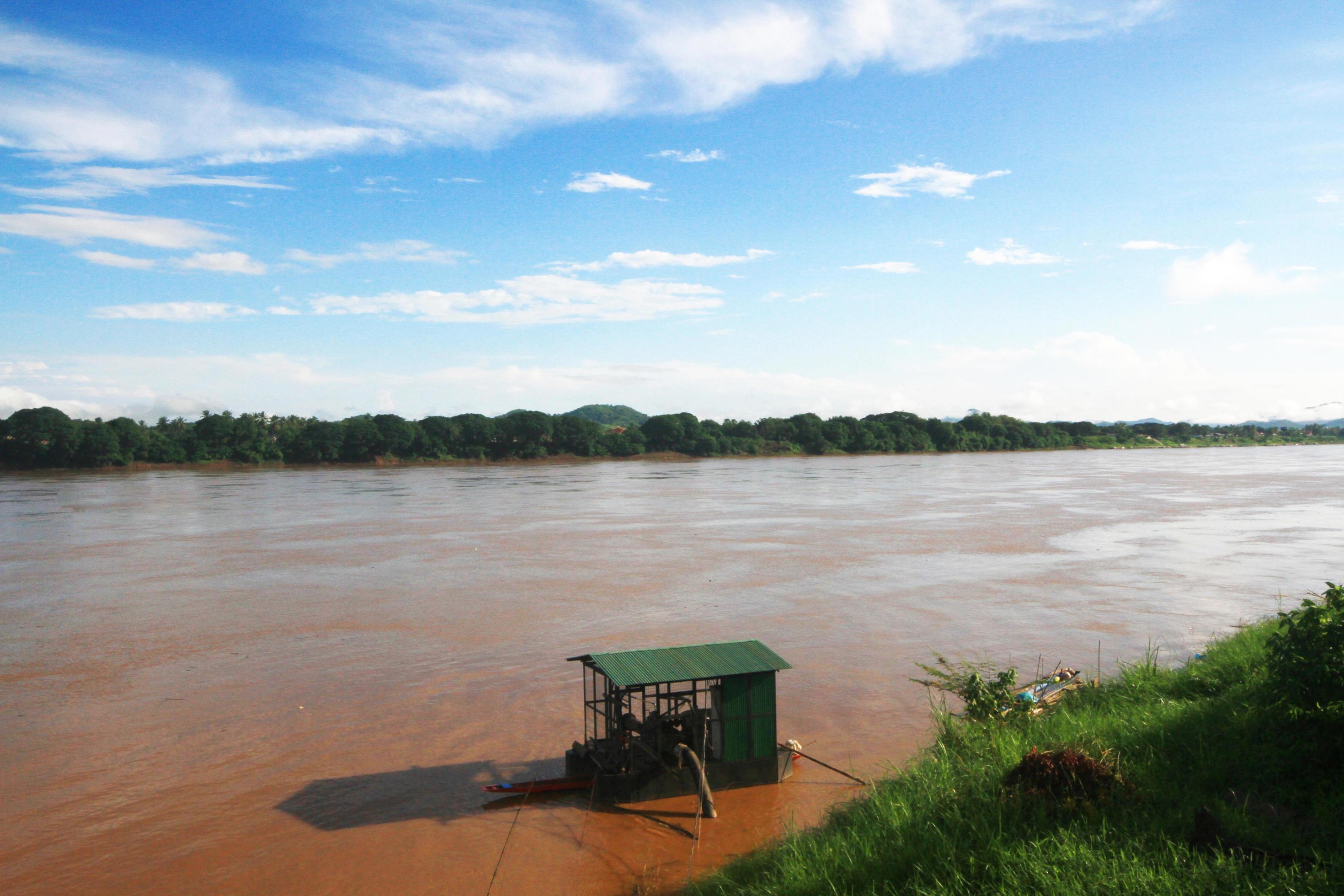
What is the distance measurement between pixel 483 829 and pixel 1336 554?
86.4 feet

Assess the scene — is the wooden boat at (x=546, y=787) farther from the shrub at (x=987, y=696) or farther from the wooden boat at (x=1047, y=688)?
the wooden boat at (x=1047, y=688)

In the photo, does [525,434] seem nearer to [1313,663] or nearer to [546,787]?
[546,787]

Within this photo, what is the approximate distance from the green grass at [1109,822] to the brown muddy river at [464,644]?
82.0 inches

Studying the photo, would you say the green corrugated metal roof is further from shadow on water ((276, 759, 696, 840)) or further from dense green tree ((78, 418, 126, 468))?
dense green tree ((78, 418, 126, 468))

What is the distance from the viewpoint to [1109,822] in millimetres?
6383

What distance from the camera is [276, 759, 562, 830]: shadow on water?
10016mm

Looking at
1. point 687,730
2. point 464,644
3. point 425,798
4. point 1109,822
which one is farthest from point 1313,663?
point 464,644

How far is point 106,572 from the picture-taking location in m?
25.2

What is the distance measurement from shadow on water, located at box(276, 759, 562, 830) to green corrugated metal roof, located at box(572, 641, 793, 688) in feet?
6.39

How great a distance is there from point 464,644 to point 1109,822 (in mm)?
12911

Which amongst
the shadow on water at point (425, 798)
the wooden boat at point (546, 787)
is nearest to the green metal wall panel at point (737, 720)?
the shadow on water at point (425, 798)

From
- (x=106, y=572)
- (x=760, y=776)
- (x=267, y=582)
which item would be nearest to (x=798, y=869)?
(x=760, y=776)

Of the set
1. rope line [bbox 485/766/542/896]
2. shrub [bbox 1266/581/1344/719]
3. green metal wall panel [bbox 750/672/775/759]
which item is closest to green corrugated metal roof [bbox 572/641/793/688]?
green metal wall panel [bbox 750/672/775/759]

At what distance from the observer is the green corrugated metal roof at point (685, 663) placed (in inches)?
387
